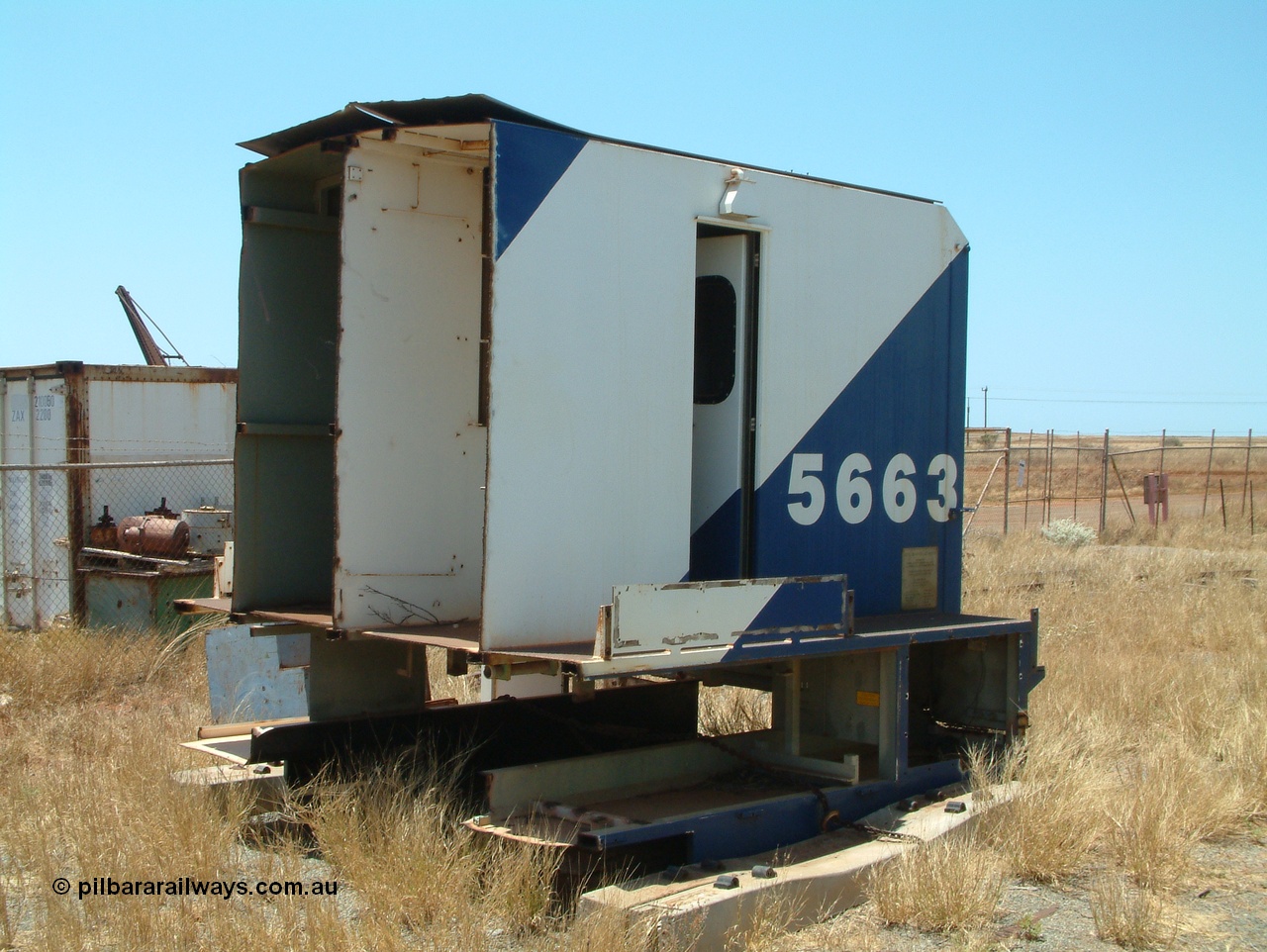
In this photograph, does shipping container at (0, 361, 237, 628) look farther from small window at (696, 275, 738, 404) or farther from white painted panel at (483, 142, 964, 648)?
white painted panel at (483, 142, 964, 648)

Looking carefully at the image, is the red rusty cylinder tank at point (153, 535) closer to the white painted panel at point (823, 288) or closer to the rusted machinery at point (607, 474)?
the rusted machinery at point (607, 474)

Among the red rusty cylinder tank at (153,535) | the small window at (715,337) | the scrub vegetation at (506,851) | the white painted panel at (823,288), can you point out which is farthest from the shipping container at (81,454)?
the white painted panel at (823,288)

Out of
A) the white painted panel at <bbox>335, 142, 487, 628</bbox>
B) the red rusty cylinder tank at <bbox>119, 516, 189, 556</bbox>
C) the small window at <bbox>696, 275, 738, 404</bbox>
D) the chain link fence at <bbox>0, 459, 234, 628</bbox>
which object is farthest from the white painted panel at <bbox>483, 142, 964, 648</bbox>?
the red rusty cylinder tank at <bbox>119, 516, 189, 556</bbox>

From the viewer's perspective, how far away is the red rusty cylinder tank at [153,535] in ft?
37.5

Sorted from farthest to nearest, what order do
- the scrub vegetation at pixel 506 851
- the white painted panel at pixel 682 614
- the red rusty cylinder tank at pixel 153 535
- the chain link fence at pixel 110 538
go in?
the red rusty cylinder tank at pixel 153 535
the chain link fence at pixel 110 538
the white painted panel at pixel 682 614
the scrub vegetation at pixel 506 851

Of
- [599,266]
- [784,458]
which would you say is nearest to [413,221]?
[599,266]

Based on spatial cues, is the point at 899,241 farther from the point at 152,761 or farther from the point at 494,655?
the point at 152,761

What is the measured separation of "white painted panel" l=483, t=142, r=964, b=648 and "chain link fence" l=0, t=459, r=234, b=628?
6.63 m

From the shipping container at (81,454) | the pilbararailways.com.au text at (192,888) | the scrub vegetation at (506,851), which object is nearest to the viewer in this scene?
the scrub vegetation at (506,851)

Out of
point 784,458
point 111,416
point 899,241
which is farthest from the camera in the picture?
point 111,416

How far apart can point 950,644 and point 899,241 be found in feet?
7.90

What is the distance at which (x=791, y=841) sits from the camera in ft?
18.5

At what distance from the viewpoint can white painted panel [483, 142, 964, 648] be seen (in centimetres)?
509

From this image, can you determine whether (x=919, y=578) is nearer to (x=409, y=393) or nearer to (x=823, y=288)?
(x=823, y=288)
